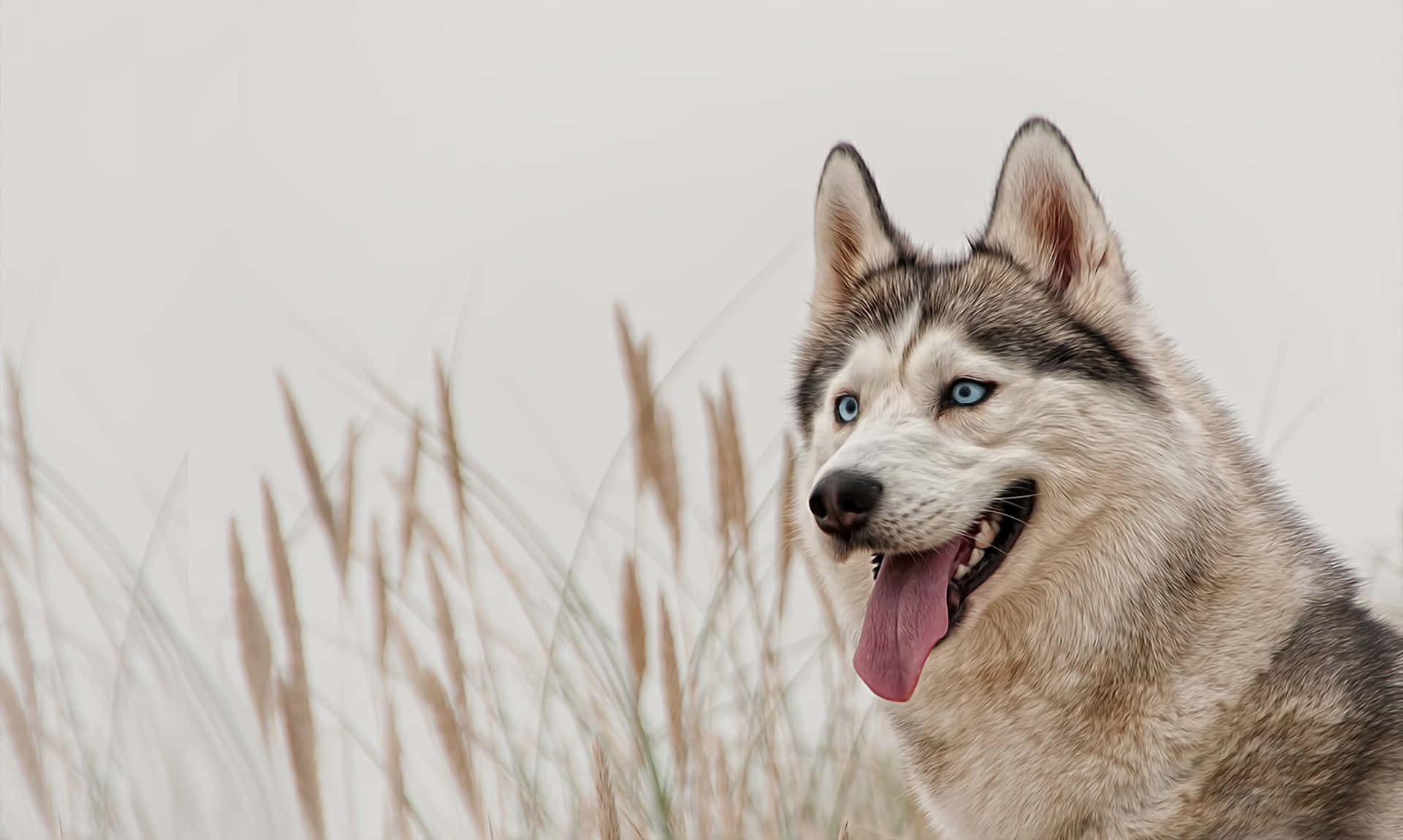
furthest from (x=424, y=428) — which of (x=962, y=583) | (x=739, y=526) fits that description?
(x=962, y=583)

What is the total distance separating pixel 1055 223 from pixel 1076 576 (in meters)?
0.82

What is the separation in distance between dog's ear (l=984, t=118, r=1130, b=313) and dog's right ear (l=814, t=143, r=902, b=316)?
0.31m

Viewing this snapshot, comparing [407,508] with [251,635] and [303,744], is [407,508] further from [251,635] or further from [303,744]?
[303,744]

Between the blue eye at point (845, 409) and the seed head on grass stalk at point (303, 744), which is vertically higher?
the blue eye at point (845, 409)

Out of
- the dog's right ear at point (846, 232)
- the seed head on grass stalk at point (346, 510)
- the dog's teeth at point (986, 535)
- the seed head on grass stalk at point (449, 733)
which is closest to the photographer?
the seed head on grass stalk at point (449, 733)

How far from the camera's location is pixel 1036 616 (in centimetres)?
258

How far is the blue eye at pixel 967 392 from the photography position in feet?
8.60

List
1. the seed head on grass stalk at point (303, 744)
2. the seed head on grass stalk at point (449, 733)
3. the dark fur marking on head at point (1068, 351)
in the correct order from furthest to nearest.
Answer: the dark fur marking on head at point (1068, 351), the seed head on grass stalk at point (449, 733), the seed head on grass stalk at point (303, 744)

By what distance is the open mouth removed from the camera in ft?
8.03

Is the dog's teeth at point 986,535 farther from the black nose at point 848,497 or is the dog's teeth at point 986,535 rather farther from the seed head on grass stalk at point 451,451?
the seed head on grass stalk at point 451,451

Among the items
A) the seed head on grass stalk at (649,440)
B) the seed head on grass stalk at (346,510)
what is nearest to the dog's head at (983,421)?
the seed head on grass stalk at (649,440)

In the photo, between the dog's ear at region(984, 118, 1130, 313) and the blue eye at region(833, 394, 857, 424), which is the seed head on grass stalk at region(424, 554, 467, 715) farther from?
the dog's ear at region(984, 118, 1130, 313)

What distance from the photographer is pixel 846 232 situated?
3201 millimetres

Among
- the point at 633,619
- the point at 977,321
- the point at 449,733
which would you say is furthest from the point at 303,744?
the point at 977,321
